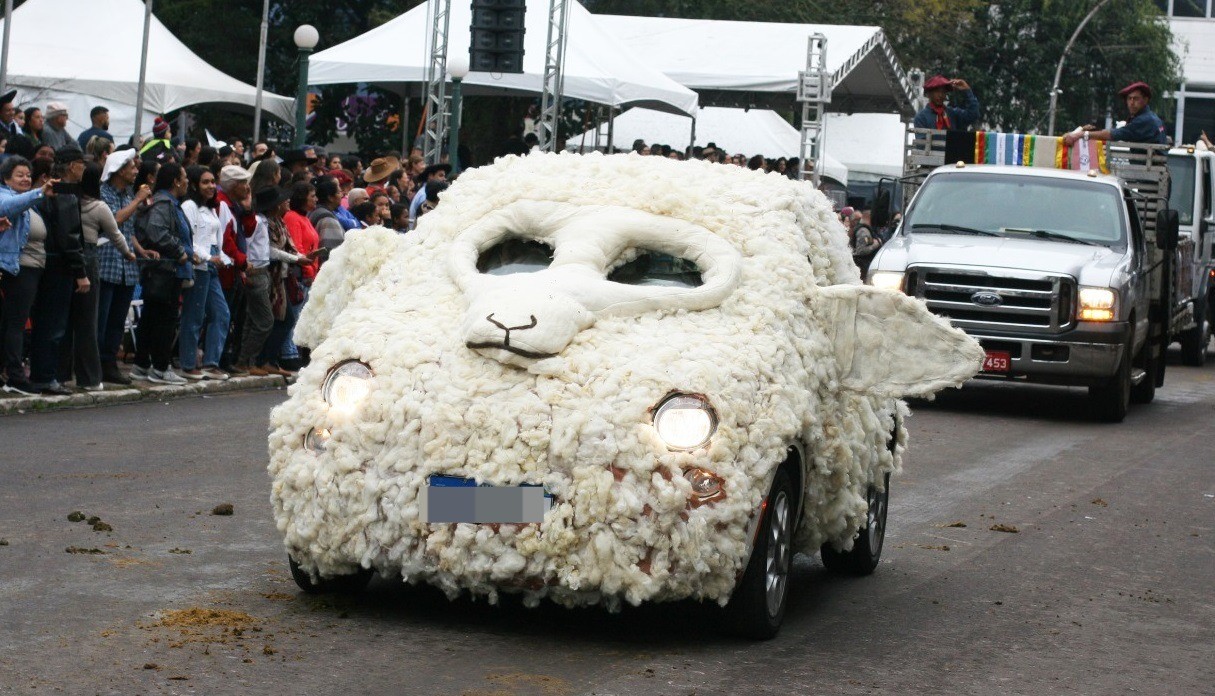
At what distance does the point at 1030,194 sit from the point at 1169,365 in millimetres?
9399

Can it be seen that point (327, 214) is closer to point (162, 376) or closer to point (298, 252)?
point (298, 252)

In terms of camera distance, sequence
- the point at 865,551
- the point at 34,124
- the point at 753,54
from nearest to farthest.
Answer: the point at 865,551 < the point at 34,124 < the point at 753,54

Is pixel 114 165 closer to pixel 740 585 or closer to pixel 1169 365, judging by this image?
pixel 740 585

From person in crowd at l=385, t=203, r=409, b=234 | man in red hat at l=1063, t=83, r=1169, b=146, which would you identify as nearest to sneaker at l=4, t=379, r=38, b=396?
person in crowd at l=385, t=203, r=409, b=234

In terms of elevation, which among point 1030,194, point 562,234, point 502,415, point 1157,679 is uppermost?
point 1030,194

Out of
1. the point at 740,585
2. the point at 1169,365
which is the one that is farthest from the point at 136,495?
the point at 1169,365

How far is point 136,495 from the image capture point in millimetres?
10320

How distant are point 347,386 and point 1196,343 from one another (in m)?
21.0

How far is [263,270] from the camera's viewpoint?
Result: 1716 cm

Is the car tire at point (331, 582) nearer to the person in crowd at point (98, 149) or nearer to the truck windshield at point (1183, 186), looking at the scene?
the person in crowd at point (98, 149)

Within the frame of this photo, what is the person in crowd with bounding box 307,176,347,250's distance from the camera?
18.4 meters

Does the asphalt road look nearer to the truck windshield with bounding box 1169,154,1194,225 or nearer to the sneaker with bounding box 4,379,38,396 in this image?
the sneaker with bounding box 4,379,38,396

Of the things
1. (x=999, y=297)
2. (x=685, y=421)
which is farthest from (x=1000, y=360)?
(x=685, y=421)

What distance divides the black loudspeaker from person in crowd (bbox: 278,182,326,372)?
7.78 metres
